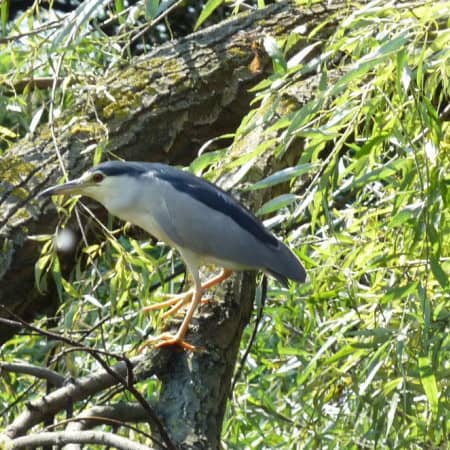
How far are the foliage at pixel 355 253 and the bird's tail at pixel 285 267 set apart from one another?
0.07 meters

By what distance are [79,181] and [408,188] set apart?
55 cm

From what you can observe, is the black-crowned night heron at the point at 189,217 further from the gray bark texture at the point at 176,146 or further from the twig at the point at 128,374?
the twig at the point at 128,374

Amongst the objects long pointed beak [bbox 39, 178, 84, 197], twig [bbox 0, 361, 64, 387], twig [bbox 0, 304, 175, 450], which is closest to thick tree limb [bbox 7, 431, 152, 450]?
twig [bbox 0, 304, 175, 450]

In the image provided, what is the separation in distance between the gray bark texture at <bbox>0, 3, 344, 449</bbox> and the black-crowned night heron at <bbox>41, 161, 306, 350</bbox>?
2.8 inches

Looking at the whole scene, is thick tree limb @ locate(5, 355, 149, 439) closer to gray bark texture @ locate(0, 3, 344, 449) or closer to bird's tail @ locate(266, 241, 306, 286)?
gray bark texture @ locate(0, 3, 344, 449)

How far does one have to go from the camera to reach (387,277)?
2250 mm

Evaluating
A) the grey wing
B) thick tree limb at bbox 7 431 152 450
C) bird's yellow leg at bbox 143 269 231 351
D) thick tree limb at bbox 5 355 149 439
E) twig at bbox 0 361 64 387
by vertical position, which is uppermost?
the grey wing

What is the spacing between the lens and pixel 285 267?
1885mm

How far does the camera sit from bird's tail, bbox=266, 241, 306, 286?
1880mm

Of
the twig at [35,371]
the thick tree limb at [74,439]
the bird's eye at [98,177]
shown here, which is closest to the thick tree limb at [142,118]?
the bird's eye at [98,177]

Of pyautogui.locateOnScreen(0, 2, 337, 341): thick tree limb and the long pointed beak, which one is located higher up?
pyautogui.locateOnScreen(0, 2, 337, 341): thick tree limb

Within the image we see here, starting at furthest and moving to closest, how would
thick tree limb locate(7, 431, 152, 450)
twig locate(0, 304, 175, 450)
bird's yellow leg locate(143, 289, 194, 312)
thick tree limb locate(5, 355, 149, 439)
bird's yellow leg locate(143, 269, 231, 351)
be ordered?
bird's yellow leg locate(143, 289, 194, 312)
bird's yellow leg locate(143, 269, 231, 351)
thick tree limb locate(5, 355, 149, 439)
thick tree limb locate(7, 431, 152, 450)
twig locate(0, 304, 175, 450)

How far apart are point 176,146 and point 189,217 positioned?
415mm

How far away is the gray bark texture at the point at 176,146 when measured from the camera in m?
1.71
